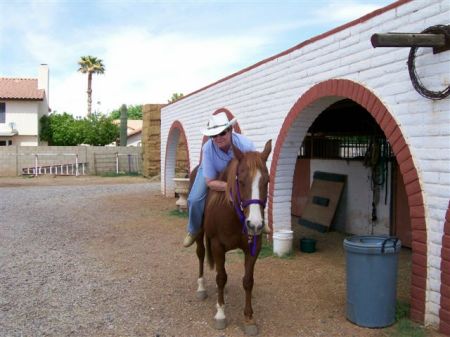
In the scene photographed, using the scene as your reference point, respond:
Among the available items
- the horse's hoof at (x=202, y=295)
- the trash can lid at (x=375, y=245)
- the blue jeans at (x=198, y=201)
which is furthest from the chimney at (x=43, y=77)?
the trash can lid at (x=375, y=245)

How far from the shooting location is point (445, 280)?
14.6 ft

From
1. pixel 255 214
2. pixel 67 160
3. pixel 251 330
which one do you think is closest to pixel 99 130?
pixel 67 160

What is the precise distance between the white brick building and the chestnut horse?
5.33ft

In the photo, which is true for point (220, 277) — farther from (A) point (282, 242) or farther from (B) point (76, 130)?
(B) point (76, 130)

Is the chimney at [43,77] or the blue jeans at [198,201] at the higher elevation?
the chimney at [43,77]

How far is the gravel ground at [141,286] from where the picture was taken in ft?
16.3

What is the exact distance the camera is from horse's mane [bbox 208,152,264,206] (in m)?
4.17

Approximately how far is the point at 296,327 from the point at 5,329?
3034 mm

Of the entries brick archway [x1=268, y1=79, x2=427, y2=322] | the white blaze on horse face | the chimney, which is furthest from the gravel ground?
the chimney

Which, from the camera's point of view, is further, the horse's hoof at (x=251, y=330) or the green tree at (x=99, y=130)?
the green tree at (x=99, y=130)

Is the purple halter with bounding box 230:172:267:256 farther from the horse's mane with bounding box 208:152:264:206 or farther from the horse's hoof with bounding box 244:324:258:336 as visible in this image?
the horse's hoof with bounding box 244:324:258:336

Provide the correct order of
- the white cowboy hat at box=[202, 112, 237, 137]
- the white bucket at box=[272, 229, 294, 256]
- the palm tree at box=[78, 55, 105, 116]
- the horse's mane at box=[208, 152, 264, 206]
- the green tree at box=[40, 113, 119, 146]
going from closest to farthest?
1. the horse's mane at box=[208, 152, 264, 206]
2. the white cowboy hat at box=[202, 112, 237, 137]
3. the white bucket at box=[272, 229, 294, 256]
4. the green tree at box=[40, 113, 119, 146]
5. the palm tree at box=[78, 55, 105, 116]

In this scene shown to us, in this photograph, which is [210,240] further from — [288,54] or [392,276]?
[288,54]

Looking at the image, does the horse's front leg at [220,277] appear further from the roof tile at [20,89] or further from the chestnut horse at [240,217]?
the roof tile at [20,89]
